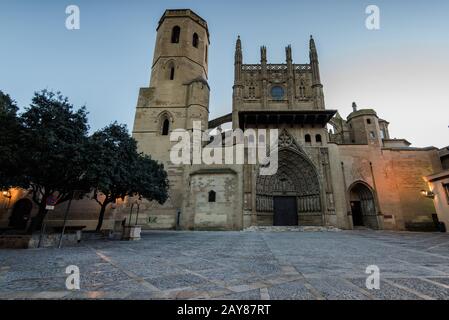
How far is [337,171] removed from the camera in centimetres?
1822

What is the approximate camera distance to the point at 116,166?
9250mm

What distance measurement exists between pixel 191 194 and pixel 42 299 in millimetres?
15860

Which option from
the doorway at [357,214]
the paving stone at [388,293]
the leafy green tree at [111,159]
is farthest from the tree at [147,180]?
the doorway at [357,214]

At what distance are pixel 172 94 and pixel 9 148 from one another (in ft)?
→ 54.5

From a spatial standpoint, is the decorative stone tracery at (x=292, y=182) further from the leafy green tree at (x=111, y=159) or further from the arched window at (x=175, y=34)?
the arched window at (x=175, y=34)

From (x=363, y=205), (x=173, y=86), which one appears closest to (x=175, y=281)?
(x=363, y=205)

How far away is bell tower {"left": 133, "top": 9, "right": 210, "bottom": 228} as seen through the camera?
19438mm

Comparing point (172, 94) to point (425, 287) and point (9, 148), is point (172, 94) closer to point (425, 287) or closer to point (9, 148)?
point (9, 148)

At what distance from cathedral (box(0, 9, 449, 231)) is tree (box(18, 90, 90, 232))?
984 cm

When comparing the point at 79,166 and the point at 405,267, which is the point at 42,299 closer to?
the point at 405,267

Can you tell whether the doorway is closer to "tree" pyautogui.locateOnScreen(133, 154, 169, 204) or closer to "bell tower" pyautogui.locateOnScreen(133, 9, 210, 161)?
"bell tower" pyautogui.locateOnScreen(133, 9, 210, 161)

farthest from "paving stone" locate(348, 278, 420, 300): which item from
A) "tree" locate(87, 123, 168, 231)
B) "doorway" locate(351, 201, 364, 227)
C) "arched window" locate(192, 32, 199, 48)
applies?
"arched window" locate(192, 32, 199, 48)
